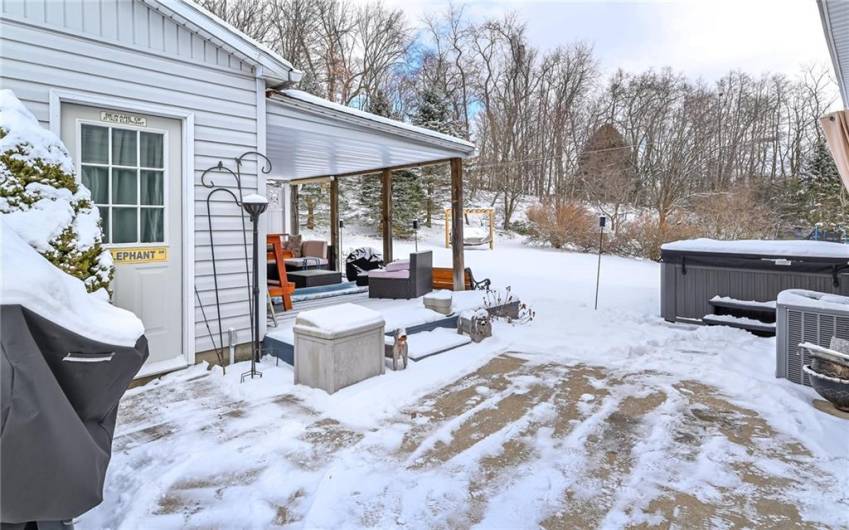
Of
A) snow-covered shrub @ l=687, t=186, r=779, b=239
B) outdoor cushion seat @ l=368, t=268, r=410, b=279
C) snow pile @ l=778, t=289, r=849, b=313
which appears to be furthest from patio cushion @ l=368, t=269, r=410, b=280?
snow-covered shrub @ l=687, t=186, r=779, b=239

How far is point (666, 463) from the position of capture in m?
2.73

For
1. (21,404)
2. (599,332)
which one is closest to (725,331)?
(599,332)

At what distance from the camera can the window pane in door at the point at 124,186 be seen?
Answer: 3846 mm

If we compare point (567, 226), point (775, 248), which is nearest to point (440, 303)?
point (775, 248)

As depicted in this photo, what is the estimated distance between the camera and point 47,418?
4.16 feet

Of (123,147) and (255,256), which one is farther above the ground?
(123,147)

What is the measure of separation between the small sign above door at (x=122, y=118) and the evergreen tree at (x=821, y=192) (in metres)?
18.5

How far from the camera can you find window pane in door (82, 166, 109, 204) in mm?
3693

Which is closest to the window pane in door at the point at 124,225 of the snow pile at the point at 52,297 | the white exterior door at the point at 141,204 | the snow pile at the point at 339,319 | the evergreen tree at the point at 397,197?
the white exterior door at the point at 141,204

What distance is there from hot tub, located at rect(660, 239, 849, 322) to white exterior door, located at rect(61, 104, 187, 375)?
5.80m

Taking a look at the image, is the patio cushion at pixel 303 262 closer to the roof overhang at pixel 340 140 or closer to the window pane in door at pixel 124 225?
the roof overhang at pixel 340 140

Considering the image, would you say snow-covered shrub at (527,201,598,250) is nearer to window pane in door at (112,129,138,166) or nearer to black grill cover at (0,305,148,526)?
window pane in door at (112,129,138,166)

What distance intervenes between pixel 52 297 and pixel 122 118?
3090 millimetres

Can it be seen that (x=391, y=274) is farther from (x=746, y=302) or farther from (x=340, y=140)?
(x=746, y=302)
